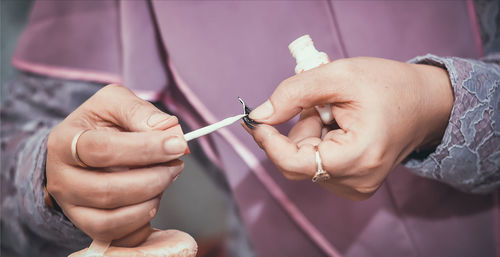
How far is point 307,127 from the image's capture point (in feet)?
1.26

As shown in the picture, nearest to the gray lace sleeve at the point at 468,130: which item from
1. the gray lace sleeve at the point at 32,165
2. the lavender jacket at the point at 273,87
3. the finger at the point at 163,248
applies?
the lavender jacket at the point at 273,87

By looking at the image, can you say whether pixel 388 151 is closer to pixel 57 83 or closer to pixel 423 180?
pixel 423 180

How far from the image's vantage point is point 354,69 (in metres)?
0.35

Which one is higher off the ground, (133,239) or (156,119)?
(156,119)

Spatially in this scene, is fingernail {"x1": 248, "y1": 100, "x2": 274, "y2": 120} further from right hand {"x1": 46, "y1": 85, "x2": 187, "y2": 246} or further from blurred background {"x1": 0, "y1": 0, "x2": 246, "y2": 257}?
blurred background {"x1": 0, "y1": 0, "x2": 246, "y2": 257}

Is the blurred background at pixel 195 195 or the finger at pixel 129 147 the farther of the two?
the blurred background at pixel 195 195

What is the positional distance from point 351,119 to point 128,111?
0.22 m

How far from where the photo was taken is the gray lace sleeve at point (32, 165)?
0.40 metres

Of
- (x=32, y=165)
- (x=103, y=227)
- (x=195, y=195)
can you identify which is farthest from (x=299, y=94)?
(x=195, y=195)

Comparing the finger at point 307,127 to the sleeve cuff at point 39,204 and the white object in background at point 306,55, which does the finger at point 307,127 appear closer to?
the white object in background at point 306,55

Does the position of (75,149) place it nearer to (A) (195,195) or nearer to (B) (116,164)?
(B) (116,164)

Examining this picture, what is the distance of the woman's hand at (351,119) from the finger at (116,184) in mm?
104

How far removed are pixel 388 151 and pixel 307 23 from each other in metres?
0.20

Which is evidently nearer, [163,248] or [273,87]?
[163,248]
